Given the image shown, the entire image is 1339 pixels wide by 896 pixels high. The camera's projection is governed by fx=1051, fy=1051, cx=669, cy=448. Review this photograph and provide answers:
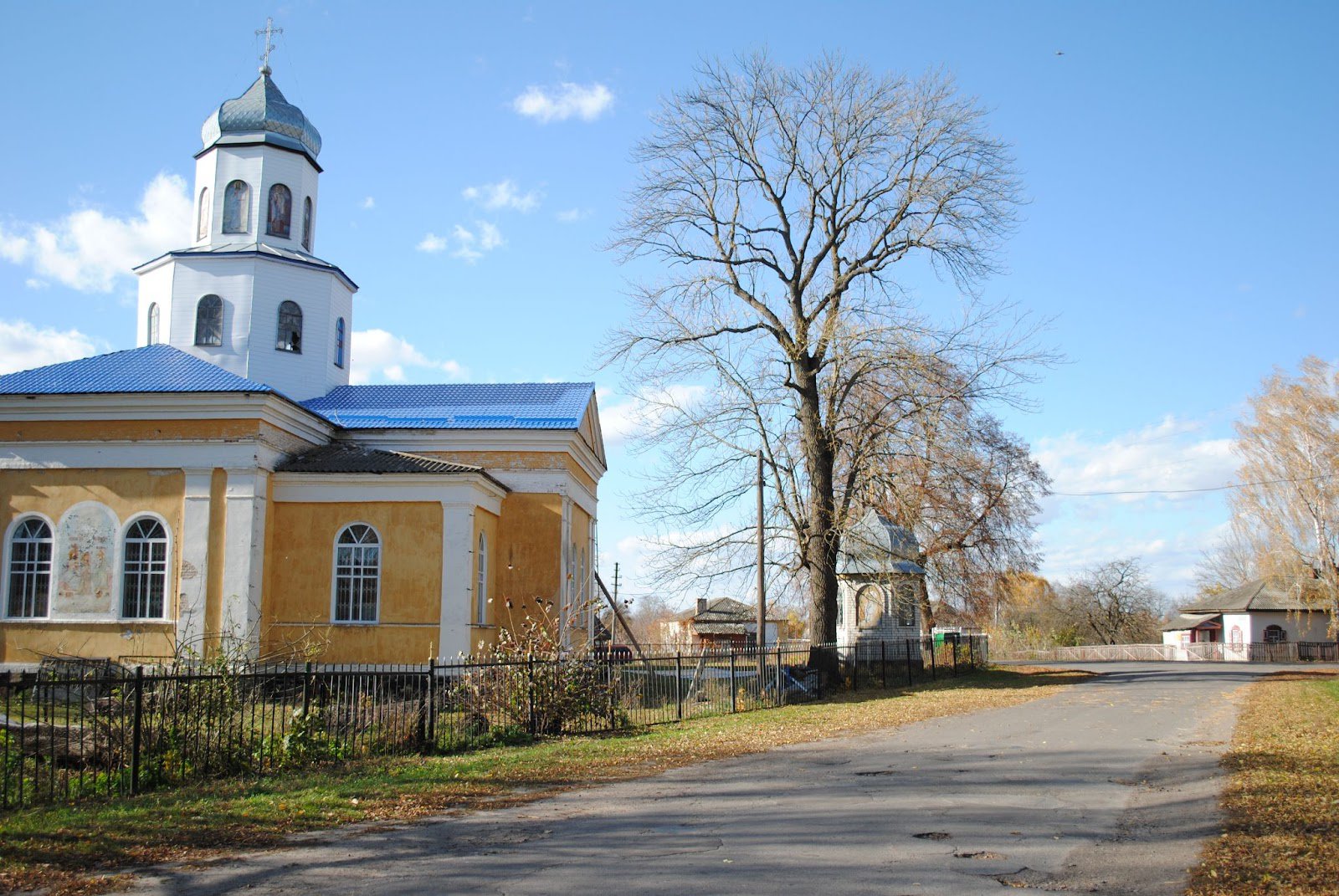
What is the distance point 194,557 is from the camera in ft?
72.3

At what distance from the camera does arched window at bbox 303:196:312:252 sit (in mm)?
29453

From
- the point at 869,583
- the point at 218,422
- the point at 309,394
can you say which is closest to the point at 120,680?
the point at 218,422

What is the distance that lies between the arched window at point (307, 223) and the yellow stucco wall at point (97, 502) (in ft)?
31.6

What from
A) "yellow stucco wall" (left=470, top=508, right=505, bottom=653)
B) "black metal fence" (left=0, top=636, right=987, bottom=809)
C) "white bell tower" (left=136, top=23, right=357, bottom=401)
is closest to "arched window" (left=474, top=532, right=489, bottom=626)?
"yellow stucco wall" (left=470, top=508, right=505, bottom=653)

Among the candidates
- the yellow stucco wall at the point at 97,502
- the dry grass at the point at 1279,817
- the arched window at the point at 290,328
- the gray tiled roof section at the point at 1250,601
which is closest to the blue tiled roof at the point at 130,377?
the yellow stucco wall at the point at 97,502

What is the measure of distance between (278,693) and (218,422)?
11.0 m

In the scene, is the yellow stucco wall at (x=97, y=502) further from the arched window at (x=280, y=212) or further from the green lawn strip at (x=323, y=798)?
the green lawn strip at (x=323, y=798)

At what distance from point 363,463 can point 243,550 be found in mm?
3128

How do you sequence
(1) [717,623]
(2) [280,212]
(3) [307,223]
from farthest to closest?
(1) [717,623] < (3) [307,223] < (2) [280,212]

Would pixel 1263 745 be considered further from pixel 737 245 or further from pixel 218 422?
pixel 218 422

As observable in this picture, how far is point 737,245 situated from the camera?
91.5 ft

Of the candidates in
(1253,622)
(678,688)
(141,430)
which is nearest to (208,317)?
(141,430)

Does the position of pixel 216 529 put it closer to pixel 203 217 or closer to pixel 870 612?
pixel 203 217

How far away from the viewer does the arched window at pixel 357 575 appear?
22.9 m
